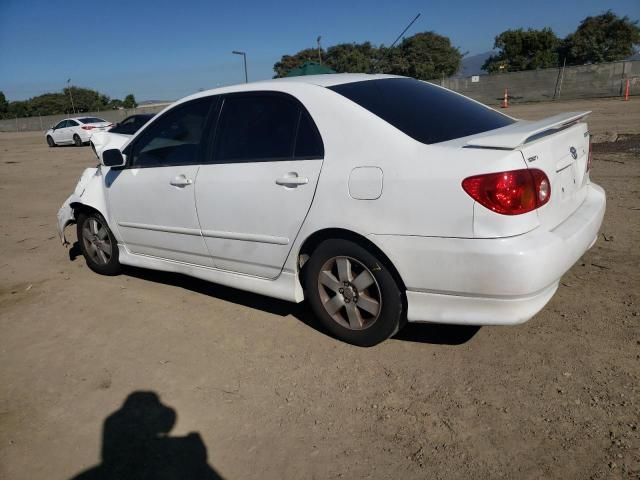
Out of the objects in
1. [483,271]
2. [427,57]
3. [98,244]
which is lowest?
[98,244]

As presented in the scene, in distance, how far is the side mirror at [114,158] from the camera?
4.36 metres

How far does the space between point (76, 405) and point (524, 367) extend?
8.35 ft

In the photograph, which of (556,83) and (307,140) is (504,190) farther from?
(556,83)

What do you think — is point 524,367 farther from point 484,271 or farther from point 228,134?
point 228,134

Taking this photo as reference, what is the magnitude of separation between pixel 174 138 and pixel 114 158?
597mm

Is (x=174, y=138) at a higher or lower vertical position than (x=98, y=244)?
higher

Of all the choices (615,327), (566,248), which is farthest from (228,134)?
(615,327)

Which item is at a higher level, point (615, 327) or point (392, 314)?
point (392, 314)

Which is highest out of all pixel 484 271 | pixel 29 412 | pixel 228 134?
pixel 228 134

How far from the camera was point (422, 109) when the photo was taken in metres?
3.32

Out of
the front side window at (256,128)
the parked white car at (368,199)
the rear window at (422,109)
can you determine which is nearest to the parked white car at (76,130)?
the parked white car at (368,199)

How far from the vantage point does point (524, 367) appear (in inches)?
116

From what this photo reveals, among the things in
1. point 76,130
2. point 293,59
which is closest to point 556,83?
point 76,130

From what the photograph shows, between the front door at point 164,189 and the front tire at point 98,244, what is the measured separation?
28 cm
